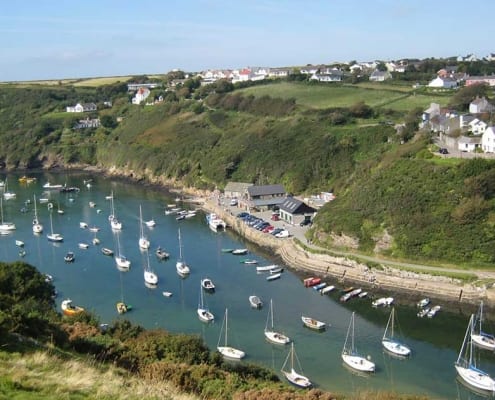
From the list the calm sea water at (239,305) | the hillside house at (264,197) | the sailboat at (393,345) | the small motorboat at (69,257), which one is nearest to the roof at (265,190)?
the hillside house at (264,197)

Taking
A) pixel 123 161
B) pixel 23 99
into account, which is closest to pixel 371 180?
pixel 123 161

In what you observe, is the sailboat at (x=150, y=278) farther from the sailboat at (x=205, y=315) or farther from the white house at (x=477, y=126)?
the white house at (x=477, y=126)

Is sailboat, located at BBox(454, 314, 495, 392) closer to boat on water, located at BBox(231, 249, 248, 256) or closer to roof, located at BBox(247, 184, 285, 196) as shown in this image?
boat on water, located at BBox(231, 249, 248, 256)

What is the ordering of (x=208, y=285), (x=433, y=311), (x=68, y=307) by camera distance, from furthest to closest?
(x=208, y=285) → (x=68, y=307) → (x=433, y=311)

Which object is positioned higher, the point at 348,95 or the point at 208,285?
the point at 348,95

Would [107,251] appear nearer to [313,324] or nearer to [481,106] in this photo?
[313,324]

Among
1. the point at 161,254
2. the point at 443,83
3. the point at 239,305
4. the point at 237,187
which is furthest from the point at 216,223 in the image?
the point at 443,83

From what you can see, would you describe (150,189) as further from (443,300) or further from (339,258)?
(443,300)
